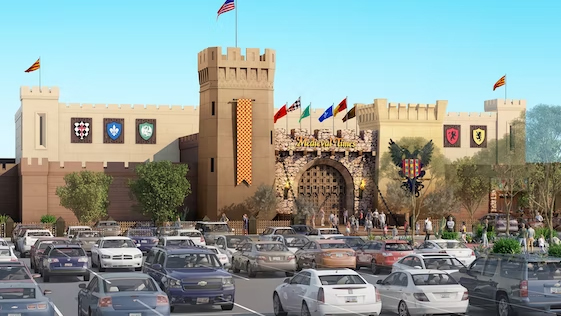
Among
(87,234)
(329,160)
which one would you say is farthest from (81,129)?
(87,234)

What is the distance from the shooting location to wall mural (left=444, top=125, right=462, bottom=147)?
84250 millimetres

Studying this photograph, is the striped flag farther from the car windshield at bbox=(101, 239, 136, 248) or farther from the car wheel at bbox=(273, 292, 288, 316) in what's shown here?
the car wheel at bbox=(273, 292, 288, 316)

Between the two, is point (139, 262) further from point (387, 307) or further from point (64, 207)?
point (64, 207)

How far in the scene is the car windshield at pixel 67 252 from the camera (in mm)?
29656

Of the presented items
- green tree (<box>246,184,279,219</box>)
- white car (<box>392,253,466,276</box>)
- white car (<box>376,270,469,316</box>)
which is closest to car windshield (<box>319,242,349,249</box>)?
white car (<box>392,253,466,276</box>)

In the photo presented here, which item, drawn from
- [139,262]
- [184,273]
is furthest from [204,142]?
[184,273]

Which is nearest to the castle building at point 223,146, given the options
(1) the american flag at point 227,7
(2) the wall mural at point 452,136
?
Result: (1) the american flag at point 227,7

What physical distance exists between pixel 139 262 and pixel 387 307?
12.9 metres

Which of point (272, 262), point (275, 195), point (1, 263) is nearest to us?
point (1, 263)

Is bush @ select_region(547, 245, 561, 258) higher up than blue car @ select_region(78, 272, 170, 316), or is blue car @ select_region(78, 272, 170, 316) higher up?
blue car @ select_region(78, 272, 170, 316)

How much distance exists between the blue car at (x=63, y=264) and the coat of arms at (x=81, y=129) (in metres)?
49.8

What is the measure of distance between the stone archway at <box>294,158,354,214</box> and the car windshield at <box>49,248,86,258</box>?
39202mm

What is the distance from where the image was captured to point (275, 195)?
6506cm

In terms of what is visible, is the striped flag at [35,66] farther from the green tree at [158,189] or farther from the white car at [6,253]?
the white car at [6,253]
